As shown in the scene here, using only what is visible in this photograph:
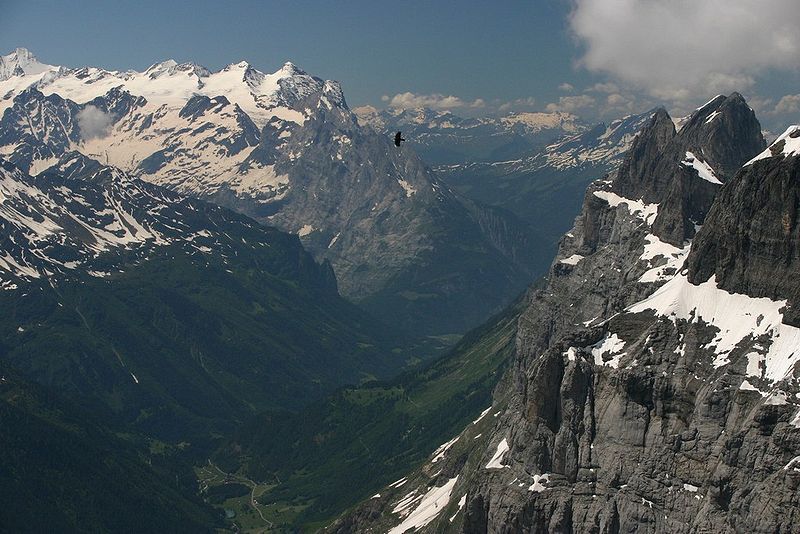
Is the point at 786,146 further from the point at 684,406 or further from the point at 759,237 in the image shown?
the point at 684,406

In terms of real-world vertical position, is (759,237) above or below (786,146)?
below

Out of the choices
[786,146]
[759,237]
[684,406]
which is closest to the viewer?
[684,406]

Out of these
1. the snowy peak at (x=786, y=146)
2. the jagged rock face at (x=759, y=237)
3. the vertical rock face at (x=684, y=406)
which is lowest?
the vertical rock face at (x=684, y=406)

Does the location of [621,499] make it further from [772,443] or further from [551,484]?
[772,443]

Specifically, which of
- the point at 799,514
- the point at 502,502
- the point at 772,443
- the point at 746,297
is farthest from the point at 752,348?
the point at 502,502

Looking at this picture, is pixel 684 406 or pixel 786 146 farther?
pixel 786 146

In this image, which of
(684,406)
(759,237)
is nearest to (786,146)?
(759,237)

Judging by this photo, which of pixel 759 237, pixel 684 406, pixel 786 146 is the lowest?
pixel 684 406

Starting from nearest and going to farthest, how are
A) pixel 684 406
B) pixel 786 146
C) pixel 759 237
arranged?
pixel 684 406 < pixel 759 237 < pixel 786 146

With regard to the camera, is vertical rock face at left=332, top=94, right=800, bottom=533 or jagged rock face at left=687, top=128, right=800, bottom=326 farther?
jagged rock face at left=687, top=128, right=800, bottom=326
